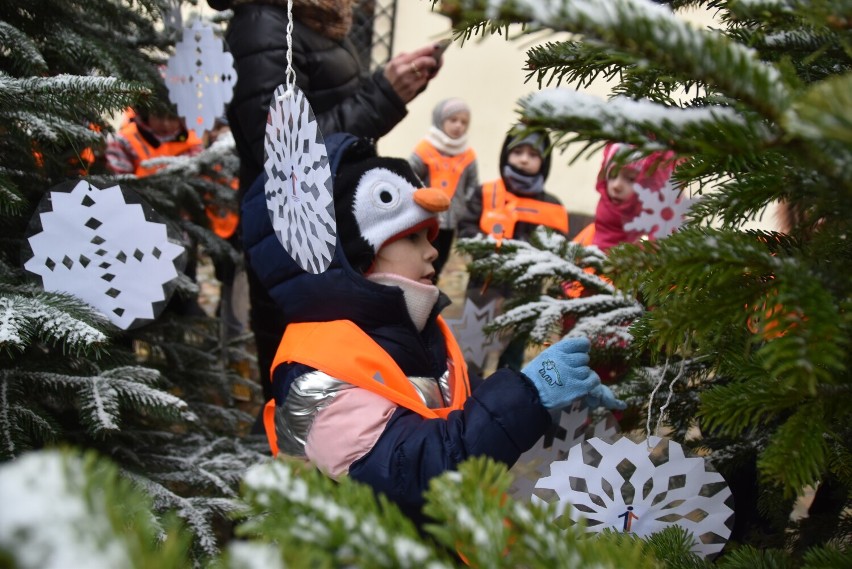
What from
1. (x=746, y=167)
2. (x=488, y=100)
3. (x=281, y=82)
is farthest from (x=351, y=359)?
(x=488, y=100)

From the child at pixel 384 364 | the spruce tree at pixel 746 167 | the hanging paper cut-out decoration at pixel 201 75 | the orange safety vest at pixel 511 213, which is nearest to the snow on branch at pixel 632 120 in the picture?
the spruce tree at pixel 746 167

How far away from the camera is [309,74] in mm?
2006

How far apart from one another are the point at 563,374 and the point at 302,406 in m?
0.45

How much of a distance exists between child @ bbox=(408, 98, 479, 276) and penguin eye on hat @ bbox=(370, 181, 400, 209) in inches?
95.7

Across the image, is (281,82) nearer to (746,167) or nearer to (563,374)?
(563,374)

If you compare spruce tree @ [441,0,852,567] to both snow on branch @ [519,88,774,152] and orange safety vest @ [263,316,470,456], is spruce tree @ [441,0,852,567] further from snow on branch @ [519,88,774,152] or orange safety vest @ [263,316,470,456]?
orange safety vest @ [263,316,470,456]

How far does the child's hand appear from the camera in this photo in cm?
121

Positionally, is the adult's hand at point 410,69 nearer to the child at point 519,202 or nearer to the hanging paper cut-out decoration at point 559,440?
the hanging paper cut-out decoration at point 559,440

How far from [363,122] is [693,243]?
1473 mm

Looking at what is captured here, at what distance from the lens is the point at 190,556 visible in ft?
4.80

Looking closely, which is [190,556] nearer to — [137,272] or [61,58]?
[137,272]

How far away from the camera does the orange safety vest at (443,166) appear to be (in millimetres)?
4004

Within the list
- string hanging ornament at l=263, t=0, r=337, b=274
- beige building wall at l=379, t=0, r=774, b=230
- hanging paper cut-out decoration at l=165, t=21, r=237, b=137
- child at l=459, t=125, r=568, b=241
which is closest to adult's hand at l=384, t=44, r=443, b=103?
hanging paper cut-out decoration at l=165, t=21, r=237, b=137

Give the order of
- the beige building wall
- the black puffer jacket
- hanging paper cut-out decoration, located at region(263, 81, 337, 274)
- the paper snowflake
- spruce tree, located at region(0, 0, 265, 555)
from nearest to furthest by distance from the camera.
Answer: hanging paper cut-out decoration, located at region(263, 81, 337, 274), spruce tree, located at region(0, 0, 265, 555), the black puffer jacket, the paper snowflake, the beige building wall
